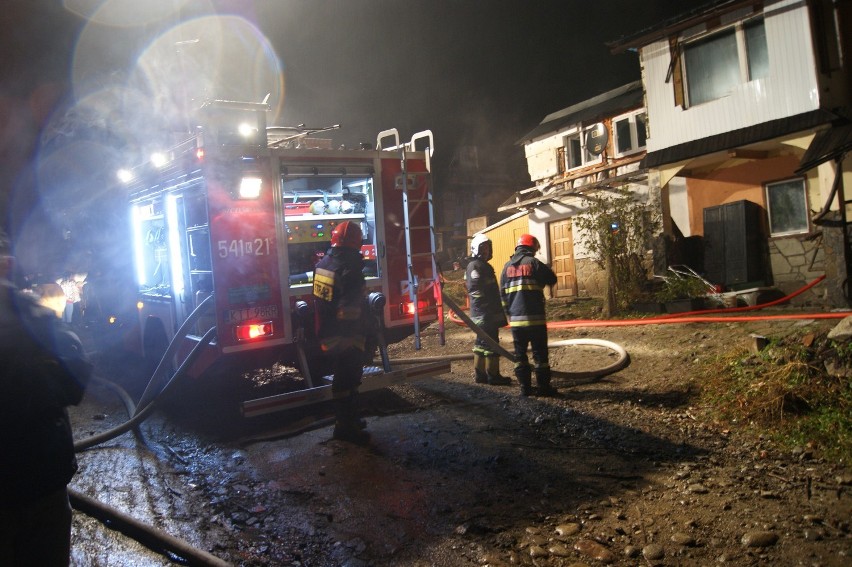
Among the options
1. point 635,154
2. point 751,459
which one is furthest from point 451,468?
point 635,154

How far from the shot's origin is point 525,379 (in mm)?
6297

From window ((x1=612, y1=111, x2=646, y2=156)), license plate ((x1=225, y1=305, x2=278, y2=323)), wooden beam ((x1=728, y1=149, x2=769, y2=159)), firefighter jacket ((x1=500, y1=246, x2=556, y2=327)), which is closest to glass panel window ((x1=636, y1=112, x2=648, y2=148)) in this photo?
window ((x1=612, y1=111, x2=646, y2=156))

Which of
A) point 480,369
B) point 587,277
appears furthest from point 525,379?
point 587,277

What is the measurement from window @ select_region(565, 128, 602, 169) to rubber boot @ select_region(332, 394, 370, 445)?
53.3ft

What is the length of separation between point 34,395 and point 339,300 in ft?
9.76

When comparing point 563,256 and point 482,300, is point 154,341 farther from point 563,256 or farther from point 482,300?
point 563,256

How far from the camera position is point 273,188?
537 centimetres

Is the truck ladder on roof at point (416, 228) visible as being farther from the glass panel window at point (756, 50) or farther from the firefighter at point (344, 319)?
the glass panel window at point (756, 50)

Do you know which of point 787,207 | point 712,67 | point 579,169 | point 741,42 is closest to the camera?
point 741,42

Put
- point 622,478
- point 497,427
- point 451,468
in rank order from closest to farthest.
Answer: point 622,478, point 451,468, point 497,427

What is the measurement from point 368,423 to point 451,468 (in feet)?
4.94

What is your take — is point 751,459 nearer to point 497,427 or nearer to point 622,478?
point 622,478

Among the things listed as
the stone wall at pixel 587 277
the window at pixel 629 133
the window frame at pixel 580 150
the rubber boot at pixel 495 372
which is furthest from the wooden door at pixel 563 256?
the rubber boot at pixel 495 372

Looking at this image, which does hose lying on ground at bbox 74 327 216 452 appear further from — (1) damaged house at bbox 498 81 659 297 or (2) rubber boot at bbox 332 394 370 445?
(1) damaged house at bbox 498 81 659 297
